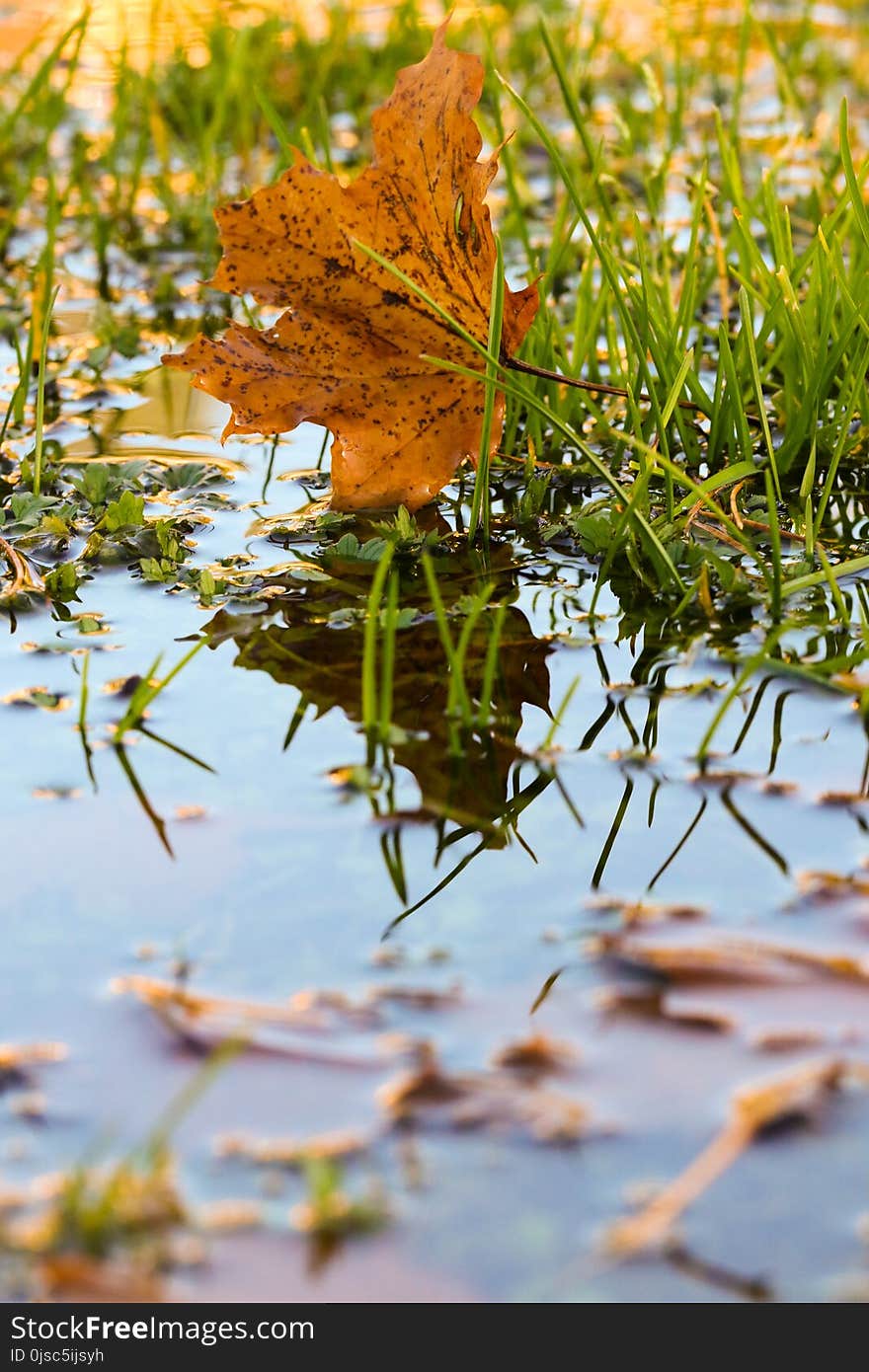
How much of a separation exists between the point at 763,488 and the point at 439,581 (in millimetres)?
627

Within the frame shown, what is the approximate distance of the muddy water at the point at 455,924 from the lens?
104 cm

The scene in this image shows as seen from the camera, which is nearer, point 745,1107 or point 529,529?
point 745,1107

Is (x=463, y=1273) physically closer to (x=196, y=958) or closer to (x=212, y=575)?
(x=196, y=958)

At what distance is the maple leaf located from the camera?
200cm

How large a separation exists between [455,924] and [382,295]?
108 centimetres

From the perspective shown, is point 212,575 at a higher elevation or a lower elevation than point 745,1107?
higher

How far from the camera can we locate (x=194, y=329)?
3.06m

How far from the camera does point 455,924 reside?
1335 mm

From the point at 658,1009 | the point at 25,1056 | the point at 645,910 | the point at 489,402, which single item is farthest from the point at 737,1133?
the point at 489,402

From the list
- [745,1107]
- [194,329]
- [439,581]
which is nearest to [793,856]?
[745,1107]

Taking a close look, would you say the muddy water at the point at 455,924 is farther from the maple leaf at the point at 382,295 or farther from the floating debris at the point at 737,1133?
the maple leaf at the point at 382,295

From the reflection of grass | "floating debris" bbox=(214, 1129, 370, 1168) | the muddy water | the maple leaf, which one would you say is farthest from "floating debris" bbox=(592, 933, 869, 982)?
the maple leaf

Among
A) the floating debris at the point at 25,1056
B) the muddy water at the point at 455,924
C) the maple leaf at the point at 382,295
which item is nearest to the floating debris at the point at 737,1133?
the muddy water at the point at 455,924

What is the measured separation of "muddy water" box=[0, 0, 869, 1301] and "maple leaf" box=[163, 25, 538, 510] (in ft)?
1.13
